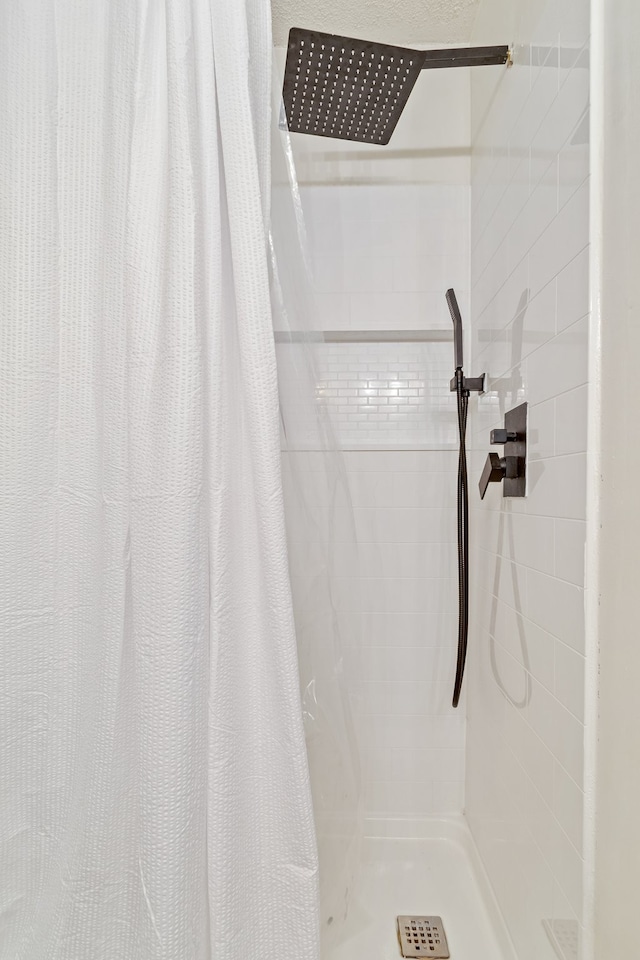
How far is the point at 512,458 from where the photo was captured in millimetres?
1201

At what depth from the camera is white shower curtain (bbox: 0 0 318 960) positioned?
902 millimetres

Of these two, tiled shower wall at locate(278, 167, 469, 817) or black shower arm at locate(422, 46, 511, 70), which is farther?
tiled shower wall at locate(278, 167, 469, 817)

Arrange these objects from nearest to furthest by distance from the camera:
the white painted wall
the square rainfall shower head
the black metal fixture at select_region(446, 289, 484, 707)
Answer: the white painted wall → the square rainfall shower head → the black metal fixture at select_region(446, 289, 484, 707)

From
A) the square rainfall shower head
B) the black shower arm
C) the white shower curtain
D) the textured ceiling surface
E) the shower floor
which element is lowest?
the shower floor

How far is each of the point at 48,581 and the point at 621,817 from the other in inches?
34.6

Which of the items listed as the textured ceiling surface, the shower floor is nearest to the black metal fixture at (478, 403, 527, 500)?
the shower floor

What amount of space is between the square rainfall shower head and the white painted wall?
45 centimetres

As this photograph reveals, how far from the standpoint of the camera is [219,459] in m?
0.92

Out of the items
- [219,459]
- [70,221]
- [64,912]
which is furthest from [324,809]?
[70,221]

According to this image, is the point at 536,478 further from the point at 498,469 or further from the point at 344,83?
the point at 344,83

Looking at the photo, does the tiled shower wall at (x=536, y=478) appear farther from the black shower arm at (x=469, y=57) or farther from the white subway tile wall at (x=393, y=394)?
the white subway tile wall at (x=393, y=394)

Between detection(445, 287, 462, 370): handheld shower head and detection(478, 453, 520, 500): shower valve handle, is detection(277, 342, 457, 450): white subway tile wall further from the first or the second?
detection(478, 453, 520, 500): shower valve handle

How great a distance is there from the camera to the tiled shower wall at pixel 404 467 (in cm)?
173

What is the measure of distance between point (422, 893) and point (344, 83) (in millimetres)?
1789
